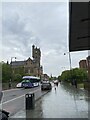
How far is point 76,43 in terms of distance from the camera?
1305 centimetres

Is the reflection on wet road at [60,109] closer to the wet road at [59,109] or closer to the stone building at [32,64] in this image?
the wet road at [59,109]

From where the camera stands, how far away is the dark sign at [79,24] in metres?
7.88

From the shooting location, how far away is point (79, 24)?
998 centimetres

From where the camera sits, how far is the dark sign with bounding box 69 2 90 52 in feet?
25.9

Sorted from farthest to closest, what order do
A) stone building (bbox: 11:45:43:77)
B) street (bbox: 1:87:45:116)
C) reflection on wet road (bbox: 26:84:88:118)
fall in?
stone building (bbox: 11:45:43:77) → street (bbox: 1:87:45:116) → reflection on wet road (bbox: 26:84:88:118)

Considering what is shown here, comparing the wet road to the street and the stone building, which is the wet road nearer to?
the street

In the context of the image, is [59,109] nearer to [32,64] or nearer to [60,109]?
[60,109]

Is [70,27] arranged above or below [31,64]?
below

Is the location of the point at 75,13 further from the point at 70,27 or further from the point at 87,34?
the point at 87,34

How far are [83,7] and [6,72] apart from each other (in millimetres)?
65919

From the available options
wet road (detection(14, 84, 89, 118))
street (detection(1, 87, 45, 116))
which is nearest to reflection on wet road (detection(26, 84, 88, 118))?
wet road (detection(14, 84, 89, 118))

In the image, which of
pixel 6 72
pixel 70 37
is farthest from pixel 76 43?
pixel 6 72

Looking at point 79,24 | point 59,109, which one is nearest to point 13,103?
point 59,109

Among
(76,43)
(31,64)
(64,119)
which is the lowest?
(64,119)
